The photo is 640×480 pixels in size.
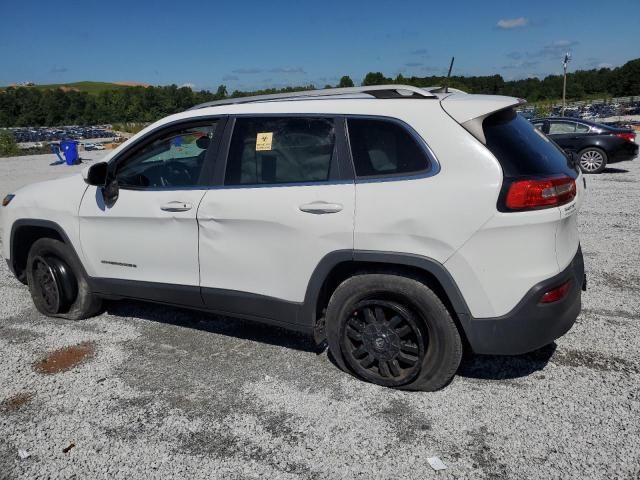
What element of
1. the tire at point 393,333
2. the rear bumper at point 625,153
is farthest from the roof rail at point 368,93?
the rear bumper at point 625,153

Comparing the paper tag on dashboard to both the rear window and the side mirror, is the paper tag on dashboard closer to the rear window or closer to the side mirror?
the rear window

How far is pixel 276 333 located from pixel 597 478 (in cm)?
244

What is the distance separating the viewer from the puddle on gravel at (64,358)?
3709 millimetres

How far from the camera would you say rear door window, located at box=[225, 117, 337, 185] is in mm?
3182

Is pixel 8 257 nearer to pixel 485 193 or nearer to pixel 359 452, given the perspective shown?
pixel 359 452

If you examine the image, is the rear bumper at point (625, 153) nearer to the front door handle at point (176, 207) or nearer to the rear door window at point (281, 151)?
the rear door window at point (281, 151)

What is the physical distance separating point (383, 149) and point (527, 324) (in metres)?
1.25

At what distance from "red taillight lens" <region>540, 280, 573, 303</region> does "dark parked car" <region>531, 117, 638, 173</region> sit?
10.8 metres

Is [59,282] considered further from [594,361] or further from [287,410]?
[594,361]

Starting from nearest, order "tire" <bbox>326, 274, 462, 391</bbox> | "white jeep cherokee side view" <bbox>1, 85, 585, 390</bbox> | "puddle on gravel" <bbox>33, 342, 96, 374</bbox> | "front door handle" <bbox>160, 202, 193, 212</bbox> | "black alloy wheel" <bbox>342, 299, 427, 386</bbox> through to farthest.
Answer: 1. "white jeep cherokee side view" <bbox>1, 85, 585, 390</bbox>
2. "tire" <bbox>326, 274, 462, 391</bbox>
3. "black alloy wheel" <bbox>342, 299, 427, 386</bbox>
4. "front door handle" <bbox>160, 202, 193, 212</bbox>
5. "puddle on gravel" <bbox>33, 342, 96, 374</bbox>

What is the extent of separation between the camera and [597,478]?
239 centimetres

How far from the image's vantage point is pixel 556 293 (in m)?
2.79

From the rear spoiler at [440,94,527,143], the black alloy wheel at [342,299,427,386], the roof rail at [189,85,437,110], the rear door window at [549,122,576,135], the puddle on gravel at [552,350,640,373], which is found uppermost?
the rear door window at [549,122,576,135]

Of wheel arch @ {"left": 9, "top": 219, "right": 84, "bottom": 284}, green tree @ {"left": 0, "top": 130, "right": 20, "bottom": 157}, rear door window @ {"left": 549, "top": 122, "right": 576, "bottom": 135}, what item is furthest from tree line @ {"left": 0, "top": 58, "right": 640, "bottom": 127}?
wheel arch @ {"left": 9, "top": 219, "right": 84, "bottom": 284}
